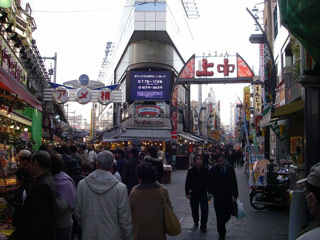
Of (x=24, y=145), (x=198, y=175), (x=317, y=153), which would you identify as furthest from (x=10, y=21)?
(x=317, y=153)

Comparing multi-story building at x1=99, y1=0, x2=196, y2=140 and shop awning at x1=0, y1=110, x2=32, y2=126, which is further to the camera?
multi-story building at x1=99, y1=0, x2=196, y2=140

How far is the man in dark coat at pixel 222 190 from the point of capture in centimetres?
763

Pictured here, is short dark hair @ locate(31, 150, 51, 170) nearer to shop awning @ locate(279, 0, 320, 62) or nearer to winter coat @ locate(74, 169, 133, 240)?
winter coat @ locate(74, 169, 133, 240)

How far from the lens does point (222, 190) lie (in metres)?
7.75

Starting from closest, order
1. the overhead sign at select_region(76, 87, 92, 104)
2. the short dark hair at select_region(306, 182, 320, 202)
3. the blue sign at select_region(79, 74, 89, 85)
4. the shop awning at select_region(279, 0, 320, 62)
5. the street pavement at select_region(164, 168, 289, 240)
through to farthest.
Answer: the short dark hair at select_region(306, 182, 320, 202) → the shop awning at select_region(279, 0, 320, 62) → the street pavement at select_region(164, 168, 289, 240) → the overhead sign at select_region(76, 87, 92, 104) → the blue sign at select_region(79, 74, 89, 85)

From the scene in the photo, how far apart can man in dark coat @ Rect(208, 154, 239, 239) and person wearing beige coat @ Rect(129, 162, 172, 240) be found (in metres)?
3.32

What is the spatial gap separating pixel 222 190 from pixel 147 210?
11.7ft

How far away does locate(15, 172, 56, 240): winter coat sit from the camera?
3766mm

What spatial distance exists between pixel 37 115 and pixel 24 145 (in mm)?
4956

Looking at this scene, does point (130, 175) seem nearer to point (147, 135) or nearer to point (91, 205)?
point (91, 205)

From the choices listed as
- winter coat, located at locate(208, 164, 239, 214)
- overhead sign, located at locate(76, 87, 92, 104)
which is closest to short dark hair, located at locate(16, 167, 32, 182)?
winter coat, located at locate(208, 164, 239, 214)

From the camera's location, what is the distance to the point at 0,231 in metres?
5.50

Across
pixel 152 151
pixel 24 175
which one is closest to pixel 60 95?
pixel 152 151

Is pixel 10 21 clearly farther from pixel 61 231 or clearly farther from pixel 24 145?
pixel 61 231
